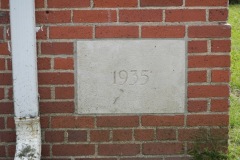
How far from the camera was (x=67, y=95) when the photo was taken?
341cm

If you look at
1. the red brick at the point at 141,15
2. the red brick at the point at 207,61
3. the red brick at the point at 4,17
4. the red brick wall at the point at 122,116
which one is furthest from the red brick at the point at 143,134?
the red brick at the point at 4,17

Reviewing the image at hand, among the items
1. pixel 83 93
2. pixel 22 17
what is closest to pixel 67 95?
pixel 83 93

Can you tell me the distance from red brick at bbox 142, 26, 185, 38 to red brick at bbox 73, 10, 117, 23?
21 centimetres

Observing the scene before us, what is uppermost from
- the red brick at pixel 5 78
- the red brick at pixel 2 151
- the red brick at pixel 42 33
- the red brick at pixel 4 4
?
the red brick at pixel 4 4

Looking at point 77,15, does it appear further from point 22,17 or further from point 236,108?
point 236,108

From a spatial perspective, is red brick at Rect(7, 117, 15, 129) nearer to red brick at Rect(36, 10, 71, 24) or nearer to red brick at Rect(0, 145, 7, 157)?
red brick at Rect(0, 145, 7, 157)

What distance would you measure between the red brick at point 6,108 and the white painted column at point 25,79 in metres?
0.13

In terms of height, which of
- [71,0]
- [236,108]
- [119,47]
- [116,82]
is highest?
[71,0]

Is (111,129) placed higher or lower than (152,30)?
lower

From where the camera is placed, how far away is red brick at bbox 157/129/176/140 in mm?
3469

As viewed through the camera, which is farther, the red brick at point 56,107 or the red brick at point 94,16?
the red brick at point 56,107

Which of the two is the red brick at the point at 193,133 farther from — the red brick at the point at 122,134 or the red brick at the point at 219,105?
the red brick at the point at 122,134

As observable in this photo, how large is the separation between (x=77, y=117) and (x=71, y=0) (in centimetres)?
74

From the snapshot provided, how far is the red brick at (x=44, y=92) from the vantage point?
11.1 feet
